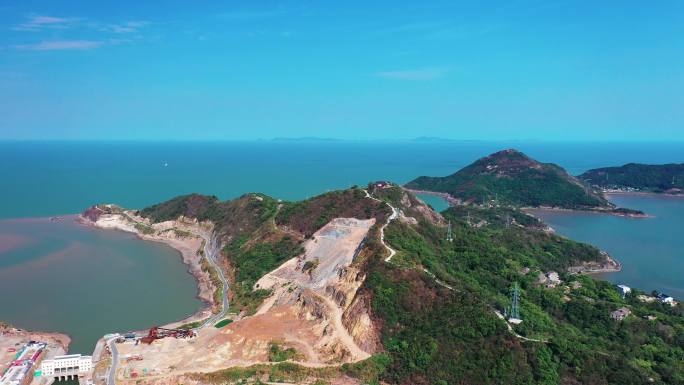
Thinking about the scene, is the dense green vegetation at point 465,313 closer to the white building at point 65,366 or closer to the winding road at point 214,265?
the winding road at point 214,265

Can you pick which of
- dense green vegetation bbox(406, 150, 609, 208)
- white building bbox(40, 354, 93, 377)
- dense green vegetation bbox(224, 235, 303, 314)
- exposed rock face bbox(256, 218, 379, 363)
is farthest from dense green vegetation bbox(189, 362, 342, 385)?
dense green vegetation bbox(406, 150, 609, 208)

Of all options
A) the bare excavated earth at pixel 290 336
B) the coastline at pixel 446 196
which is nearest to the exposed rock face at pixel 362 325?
the bare excavated earth at pixel 290 336

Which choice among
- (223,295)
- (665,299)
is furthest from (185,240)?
(665,299)

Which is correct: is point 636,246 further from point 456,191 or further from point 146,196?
point 146,196

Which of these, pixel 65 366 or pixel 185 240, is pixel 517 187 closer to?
pixel 185 240

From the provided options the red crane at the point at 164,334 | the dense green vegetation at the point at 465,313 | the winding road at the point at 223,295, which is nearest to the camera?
the dense green vegetation at the point at 465,313

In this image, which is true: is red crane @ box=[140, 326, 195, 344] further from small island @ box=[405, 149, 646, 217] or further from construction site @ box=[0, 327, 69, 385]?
small island @ box=[405, 149, 646, 217]
